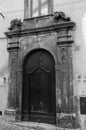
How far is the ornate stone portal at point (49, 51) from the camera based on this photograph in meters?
5.20

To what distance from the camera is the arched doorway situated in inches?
220

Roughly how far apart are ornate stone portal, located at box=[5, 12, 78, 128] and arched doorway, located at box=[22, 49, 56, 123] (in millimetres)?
188

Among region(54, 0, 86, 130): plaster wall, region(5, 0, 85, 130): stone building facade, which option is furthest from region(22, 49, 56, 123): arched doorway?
region(54, 0, 86, 130): plaster wall

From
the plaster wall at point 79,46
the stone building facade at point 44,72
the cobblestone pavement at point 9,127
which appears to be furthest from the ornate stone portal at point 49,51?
the cobblestone pavement at point 9,127

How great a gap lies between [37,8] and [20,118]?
4076mm

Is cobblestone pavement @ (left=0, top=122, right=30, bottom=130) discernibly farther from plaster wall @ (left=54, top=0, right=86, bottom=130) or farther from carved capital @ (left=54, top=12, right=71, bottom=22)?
carved capital @ (left=54, top=12, right=71, bottom=22)

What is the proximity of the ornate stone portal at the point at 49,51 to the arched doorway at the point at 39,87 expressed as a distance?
0.19 metres

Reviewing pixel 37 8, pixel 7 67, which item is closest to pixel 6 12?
pixel 37 8

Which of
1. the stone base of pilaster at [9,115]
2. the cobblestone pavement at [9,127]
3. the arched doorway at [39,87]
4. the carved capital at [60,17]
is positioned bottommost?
the cobblestone pavement at [9,127]

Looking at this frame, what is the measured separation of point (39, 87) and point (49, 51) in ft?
4.34

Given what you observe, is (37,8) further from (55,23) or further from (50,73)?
(50,73)

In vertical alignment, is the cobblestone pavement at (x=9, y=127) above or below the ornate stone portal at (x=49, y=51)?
below

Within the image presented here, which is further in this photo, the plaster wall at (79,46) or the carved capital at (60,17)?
the carved capital at (60,17)

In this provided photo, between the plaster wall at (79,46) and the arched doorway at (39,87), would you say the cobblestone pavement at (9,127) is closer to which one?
the arched doorway at (39,87)
